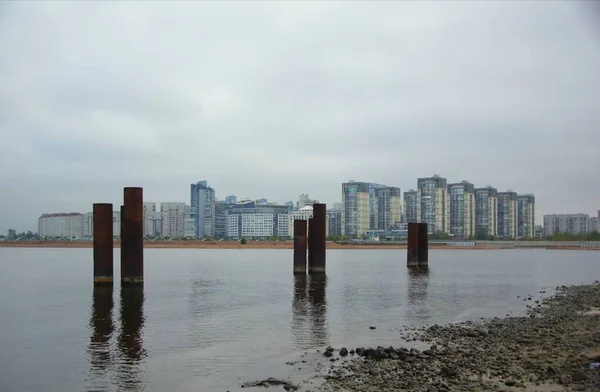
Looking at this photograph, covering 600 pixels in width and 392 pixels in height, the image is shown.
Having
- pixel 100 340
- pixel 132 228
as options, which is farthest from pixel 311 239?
pixel 100 340

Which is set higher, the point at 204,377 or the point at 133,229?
the point at 133,229

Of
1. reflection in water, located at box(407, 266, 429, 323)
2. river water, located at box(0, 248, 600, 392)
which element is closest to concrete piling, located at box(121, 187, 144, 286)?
river water, located at box(0, 248, 600, 392)

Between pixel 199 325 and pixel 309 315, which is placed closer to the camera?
pixel 199 325

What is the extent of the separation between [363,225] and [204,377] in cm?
18533

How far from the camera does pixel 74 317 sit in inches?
852

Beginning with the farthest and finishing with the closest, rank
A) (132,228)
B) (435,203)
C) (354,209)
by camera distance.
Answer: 1. (354,209)
2. (435,203)
3. (132,228)

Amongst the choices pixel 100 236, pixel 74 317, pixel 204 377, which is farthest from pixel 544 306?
pixel 100 236

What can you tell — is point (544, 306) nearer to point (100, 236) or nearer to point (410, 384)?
point (410, 384)

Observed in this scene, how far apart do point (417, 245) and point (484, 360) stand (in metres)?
40.7

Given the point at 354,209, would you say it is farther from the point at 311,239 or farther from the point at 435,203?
the point at 311,239

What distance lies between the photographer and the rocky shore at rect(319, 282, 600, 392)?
10.9 meters

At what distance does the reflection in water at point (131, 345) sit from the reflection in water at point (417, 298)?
10.1 meters

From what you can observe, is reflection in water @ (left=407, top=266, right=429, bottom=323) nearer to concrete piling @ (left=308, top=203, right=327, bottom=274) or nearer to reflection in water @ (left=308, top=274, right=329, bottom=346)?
reflection in water @ (left=308, top=274, right=329, bottom=346)

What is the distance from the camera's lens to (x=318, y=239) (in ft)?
133
